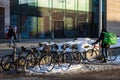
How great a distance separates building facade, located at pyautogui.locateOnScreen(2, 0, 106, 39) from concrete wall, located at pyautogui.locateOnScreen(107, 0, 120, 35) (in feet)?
→ 3.06

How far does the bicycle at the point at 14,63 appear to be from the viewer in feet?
46.6

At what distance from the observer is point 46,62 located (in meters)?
14.9

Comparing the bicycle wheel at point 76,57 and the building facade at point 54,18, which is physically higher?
the building facade at point 54,18

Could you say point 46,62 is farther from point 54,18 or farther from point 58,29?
point 58,29

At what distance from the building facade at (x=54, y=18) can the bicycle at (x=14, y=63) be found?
24.2 meters

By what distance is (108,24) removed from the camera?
5359 centimetres

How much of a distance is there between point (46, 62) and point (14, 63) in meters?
1.35

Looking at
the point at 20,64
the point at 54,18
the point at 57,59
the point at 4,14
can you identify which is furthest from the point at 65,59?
the point at 54,18

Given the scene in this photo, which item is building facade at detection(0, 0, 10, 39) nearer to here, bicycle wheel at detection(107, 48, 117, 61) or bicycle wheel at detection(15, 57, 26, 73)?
bicycle wheel at detection(107, 48, 117, 61)

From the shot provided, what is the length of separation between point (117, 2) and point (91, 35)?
7.64 meters

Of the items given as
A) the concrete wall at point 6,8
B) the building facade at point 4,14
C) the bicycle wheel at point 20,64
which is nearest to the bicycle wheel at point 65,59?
the bicycle wheel at point 20,64

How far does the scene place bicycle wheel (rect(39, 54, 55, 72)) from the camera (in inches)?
585

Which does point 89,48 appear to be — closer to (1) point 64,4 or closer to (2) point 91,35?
(1) point 64,4

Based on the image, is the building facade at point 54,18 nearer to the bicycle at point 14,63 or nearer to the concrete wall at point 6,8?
the concrete wall at point 6,8
